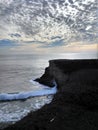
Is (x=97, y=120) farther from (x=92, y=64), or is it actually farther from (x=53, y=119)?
(x=92, y=64)

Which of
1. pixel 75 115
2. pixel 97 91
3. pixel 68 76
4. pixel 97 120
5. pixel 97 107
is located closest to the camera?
pixel 97 120

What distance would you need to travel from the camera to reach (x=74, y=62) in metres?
22.4

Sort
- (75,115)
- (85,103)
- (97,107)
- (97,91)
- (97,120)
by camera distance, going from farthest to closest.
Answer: (97,91) < (85,103) < (97,107) < (75,115) < (97,120)

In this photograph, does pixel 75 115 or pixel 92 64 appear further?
pixel 92 64

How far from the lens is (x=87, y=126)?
22.5 ft

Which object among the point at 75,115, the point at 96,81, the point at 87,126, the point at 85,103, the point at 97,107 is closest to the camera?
the point at 87,126

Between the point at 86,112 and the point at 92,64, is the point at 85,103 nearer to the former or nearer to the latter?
the point at 86,112

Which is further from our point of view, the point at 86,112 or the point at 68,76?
the point at 68,76

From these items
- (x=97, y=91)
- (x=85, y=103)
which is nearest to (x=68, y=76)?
(x=97, y=91)

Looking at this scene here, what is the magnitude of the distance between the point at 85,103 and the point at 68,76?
29.1ft

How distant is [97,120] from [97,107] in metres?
1.91

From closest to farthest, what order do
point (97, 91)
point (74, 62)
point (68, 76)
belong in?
point (97, 91) < point (68, 76) < point (74, 62)

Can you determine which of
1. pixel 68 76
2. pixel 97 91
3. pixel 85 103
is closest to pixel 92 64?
pixel 68 76

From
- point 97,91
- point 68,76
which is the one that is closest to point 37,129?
point 97,91
